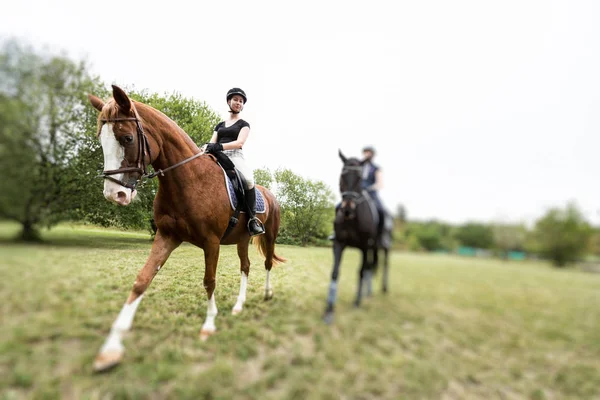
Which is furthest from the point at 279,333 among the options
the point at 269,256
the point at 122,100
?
the point at 122,100

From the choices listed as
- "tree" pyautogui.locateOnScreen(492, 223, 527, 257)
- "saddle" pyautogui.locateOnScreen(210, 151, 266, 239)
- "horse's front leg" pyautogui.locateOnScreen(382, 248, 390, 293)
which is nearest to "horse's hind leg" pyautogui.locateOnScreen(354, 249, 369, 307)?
"horse's front leg" pyautogui.locateOnScreen(382, 248, 390, 293)

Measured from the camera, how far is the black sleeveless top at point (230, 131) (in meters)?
2.76

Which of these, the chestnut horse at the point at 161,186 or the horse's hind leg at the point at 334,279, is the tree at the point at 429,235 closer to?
the horse's hind leg at the point at 334,279

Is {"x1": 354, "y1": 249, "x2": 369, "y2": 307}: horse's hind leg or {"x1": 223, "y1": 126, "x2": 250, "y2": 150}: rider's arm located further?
{"x1": 354, "y1": 249, "x2": 369, "y2": 307}: horse's hind leg

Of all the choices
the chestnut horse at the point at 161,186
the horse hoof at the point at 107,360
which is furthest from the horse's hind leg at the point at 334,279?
the horse hoof at the point at 107,360

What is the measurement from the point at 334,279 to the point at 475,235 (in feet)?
8.77

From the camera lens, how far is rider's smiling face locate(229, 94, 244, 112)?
2743 mm

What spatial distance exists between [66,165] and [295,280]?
3046 millimetres

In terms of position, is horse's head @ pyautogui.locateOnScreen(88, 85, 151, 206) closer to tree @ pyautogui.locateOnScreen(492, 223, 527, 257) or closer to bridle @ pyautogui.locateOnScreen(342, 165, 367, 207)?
bridle @ pyautogui.locateOnScreen(342, 165, 367, 207)

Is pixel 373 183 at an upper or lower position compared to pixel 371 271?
upper

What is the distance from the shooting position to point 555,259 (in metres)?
5.11

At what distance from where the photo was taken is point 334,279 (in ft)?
9.01

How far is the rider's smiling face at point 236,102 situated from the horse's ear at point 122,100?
1.04 meters

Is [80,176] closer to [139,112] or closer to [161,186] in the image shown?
[161,186]
